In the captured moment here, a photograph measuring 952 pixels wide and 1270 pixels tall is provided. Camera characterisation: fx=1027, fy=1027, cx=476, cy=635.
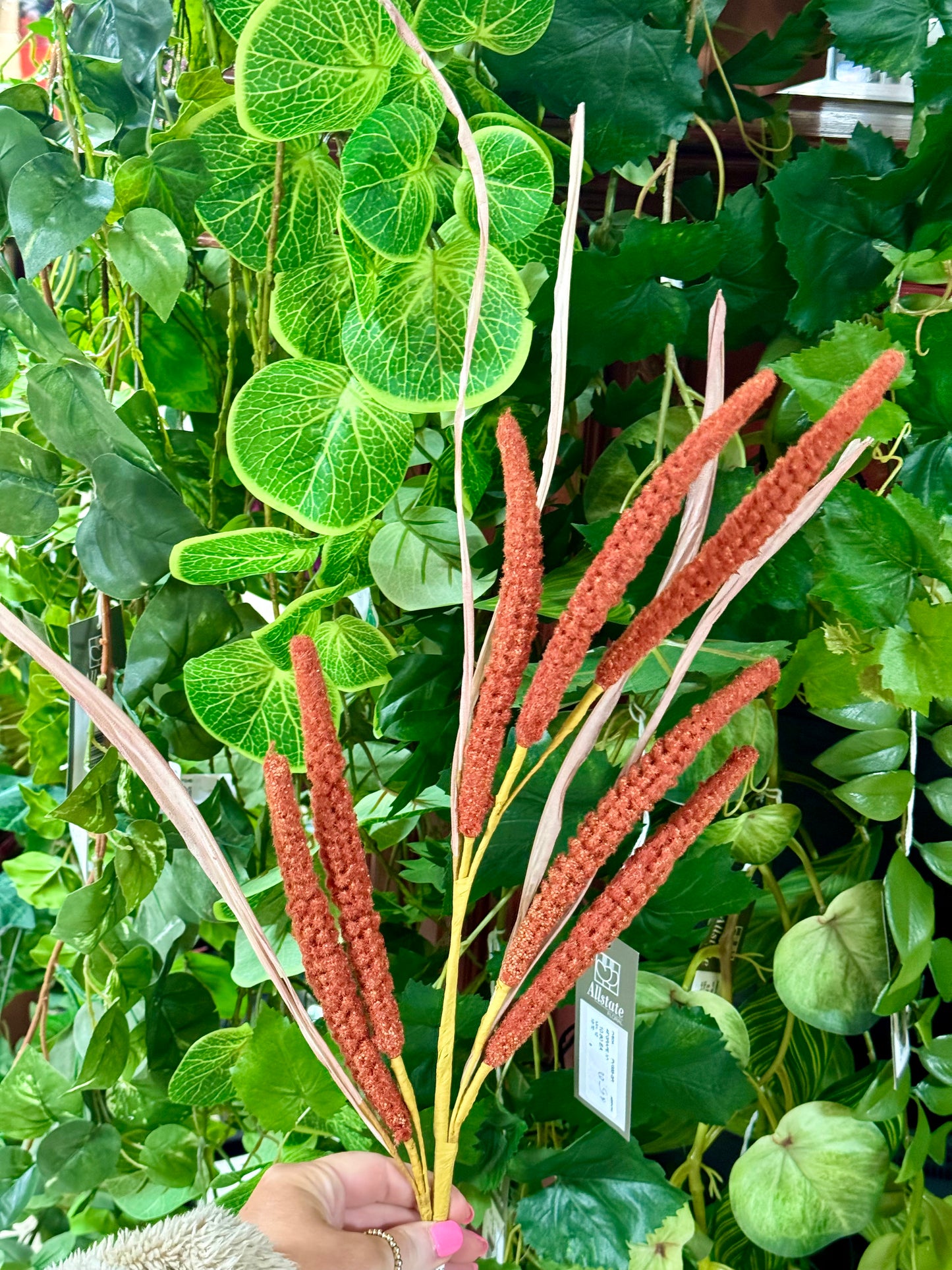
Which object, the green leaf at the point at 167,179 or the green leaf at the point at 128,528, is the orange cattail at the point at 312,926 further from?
the green leaf at the point at 167,179

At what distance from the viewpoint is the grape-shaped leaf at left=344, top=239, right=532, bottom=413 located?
0.49 m

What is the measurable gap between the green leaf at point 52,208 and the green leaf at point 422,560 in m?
0.24

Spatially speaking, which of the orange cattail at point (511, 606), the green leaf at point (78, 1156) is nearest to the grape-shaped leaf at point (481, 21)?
the orange cattail at point (511, 606)

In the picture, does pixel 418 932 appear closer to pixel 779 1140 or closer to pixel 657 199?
pixel 779 1140

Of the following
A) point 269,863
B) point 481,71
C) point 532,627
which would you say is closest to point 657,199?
point 481,71

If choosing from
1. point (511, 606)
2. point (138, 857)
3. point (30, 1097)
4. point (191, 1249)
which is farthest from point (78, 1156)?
point (511, 606)

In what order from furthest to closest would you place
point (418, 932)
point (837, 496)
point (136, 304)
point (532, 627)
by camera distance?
1. point (418, 932)
2. point (136, 304)
3. point (837, 496)
4. point (532, 627)

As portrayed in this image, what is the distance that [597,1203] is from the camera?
61 centimetres

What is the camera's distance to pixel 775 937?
694mm

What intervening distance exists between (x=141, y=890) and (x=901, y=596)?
0.51m

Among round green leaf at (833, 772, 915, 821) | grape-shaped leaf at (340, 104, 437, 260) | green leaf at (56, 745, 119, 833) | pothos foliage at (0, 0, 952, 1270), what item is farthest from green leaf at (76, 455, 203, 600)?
round green leaf at (833, 772, 915, 821)

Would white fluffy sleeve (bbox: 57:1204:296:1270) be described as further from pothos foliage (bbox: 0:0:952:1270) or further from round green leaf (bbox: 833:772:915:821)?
round green leaf (bbox: 833:772:915:821)

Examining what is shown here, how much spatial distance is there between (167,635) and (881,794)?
1.42 ft

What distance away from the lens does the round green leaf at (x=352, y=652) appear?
24.6 inches
